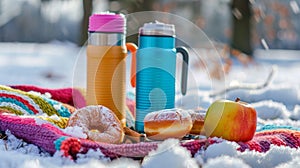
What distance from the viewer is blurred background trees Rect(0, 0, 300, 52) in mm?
6703

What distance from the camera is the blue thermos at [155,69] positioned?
1369 millimetres

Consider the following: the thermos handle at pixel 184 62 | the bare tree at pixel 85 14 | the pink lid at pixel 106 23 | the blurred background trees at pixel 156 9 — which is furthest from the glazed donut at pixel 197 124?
the blurred background trees at pixel 156 9

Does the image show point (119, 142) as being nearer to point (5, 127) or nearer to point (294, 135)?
point (5, 127)

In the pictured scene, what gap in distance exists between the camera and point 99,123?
130 cm

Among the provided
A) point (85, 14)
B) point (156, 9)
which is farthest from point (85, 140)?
point (156, 9)

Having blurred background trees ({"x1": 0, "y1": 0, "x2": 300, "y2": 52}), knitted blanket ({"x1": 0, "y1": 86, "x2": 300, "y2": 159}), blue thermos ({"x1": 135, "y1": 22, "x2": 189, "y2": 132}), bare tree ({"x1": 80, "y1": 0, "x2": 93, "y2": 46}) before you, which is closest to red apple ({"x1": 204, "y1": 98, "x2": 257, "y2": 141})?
knitted blanket ({"x1": 0, "y1": 86, "x2": 300, "y2": 159})

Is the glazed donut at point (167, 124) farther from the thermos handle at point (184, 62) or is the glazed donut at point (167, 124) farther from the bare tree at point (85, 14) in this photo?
the bare tree at point (85, 14)

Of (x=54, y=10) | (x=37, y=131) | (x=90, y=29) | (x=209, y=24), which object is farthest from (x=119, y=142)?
(x=209, y=24)

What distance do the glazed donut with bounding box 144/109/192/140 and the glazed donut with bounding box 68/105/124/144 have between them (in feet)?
0.25

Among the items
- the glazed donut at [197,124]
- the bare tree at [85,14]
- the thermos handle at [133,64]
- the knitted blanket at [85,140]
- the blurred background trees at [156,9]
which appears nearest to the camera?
the knitted blanket at [85,140]

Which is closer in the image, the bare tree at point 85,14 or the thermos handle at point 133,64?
the thermos handle at point 133,64

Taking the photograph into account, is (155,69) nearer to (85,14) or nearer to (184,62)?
(184,62)

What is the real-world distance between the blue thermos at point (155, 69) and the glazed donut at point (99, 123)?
0.43ft

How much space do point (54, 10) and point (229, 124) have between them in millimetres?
6613
